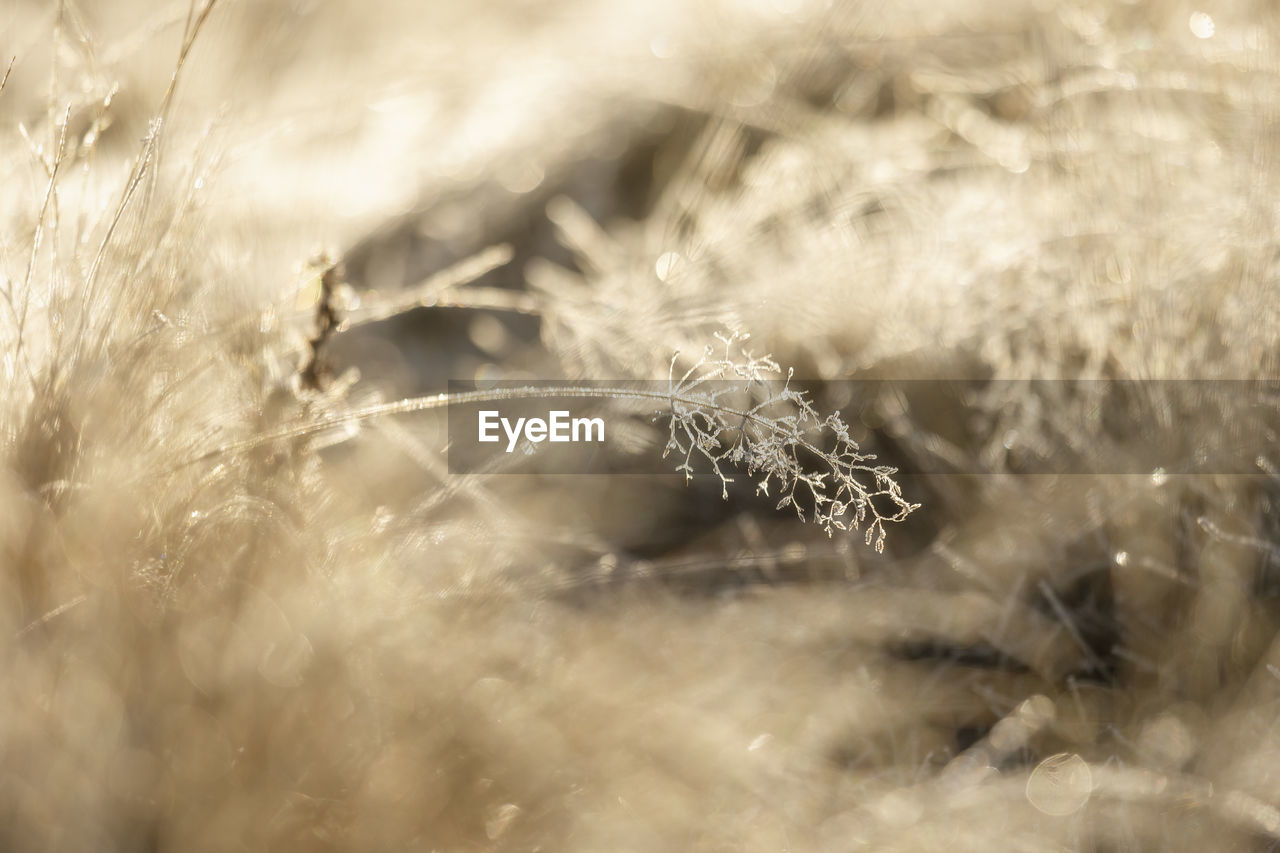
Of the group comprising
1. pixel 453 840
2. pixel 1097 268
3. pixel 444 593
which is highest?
pixel 1097 268

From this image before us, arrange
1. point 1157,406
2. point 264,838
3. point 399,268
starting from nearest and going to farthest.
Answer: point 264,838 < point 1157,406 < point 399,268

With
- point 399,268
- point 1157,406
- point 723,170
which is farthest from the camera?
point 399,268

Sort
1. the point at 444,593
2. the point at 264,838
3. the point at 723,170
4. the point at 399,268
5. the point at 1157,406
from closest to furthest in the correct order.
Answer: the point at 264,838, the point at 444,593, the point at 1157,406, the point at 723,170, the point at 399,268

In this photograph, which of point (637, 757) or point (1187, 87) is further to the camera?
point (1187, 87)

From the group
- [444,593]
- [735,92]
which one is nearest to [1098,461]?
[444,593]

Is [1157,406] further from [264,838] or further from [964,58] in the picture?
[264,838]

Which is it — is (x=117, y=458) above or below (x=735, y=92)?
below

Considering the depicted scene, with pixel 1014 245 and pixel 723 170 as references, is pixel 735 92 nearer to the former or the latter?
pixel 723 170

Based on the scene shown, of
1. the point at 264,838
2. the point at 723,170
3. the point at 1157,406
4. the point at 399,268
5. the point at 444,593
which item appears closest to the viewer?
the point at 264,838

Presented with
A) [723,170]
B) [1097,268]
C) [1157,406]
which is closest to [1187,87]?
[1097,268]
